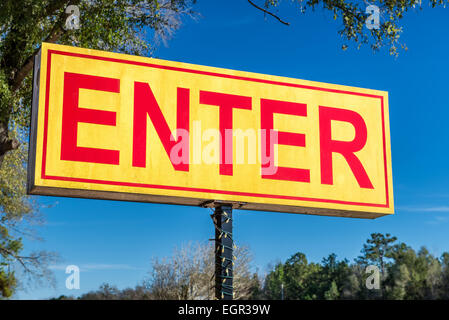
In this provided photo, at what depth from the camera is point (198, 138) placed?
25.0ft

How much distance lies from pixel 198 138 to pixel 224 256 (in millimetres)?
1593

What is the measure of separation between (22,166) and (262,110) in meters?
14.2

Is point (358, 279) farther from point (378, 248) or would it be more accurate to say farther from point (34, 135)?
point (34, 135)

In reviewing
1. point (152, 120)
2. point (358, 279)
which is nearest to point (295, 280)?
point (358, 279)

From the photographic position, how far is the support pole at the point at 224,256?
281 inches

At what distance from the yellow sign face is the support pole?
0.32m

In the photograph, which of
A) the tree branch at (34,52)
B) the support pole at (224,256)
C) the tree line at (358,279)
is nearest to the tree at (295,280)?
the tree line at (358,279)

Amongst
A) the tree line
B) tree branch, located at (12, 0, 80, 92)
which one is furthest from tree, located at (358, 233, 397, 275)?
tree branch, located at (12, 0, 80, 92)

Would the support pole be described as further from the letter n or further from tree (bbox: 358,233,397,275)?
tree (bbox: 358,233,397,275)

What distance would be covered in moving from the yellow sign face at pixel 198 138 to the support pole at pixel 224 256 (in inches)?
12.8

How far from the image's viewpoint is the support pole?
7.13 meters

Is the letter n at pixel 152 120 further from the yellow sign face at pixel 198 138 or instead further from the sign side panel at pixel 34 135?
the sign side panel at pixel 34 135

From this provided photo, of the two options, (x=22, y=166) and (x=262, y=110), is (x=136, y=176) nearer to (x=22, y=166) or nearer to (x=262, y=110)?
(x=262, y=110)
